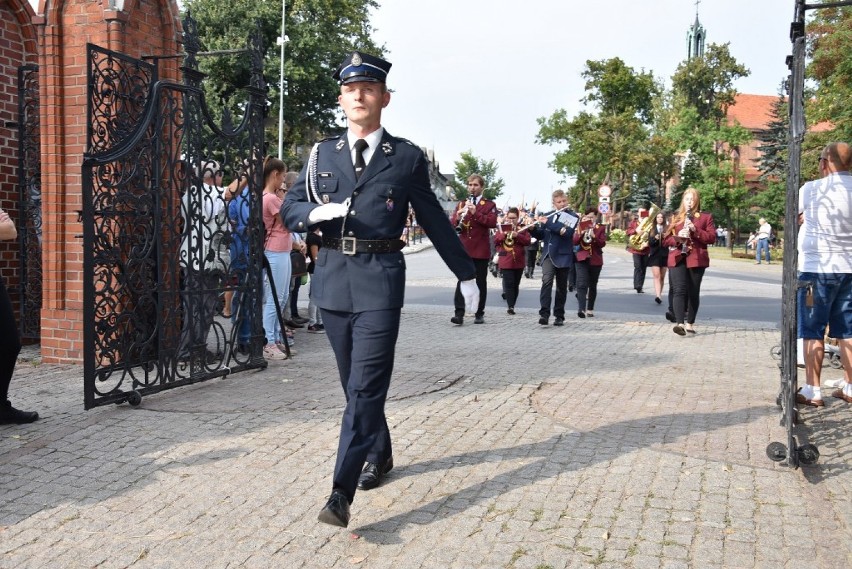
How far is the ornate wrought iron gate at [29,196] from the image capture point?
29.6 feet

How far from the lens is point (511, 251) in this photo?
13.8m

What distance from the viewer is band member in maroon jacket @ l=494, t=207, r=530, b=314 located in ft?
44.9

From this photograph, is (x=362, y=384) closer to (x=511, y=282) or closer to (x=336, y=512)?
(x=336, y=512)

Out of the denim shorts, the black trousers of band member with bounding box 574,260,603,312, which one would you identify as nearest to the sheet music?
the black trousers of band member with bounding box 574,260,603,312

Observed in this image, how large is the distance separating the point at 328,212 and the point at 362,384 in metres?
0.85

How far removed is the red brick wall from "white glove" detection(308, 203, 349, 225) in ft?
19.8

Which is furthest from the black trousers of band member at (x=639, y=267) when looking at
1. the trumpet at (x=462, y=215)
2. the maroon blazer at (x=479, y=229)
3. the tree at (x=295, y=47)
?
the tree at (x=295, y=47)

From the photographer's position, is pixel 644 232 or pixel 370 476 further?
pixel 644 232

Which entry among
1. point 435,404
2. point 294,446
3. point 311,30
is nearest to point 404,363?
point 435,404

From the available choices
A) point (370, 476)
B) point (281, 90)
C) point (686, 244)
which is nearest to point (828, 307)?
point (370, 476)

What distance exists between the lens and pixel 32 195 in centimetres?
921

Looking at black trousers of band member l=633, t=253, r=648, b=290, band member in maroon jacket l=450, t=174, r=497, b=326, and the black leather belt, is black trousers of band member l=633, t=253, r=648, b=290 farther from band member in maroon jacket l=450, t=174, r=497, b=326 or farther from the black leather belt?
the black leather belt

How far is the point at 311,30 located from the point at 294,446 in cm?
4162

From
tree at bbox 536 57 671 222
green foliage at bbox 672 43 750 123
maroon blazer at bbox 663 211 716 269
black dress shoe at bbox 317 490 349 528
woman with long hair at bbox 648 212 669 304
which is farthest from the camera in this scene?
green foliage at bbox 672 43 750 123
